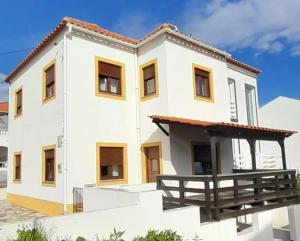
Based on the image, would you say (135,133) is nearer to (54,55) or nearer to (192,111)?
(192,111)

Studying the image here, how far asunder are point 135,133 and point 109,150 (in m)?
1.73

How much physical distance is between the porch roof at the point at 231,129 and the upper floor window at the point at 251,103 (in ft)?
25.1

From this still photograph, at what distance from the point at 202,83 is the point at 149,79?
2963mm

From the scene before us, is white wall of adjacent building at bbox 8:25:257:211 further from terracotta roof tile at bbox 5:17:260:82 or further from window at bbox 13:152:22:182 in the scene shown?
window at bbox 13:152:22:182

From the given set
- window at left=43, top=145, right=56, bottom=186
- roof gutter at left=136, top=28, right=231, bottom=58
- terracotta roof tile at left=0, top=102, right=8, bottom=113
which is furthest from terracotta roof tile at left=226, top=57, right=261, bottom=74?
terracotta roof tile at left=0, top=102, right=8, bottom=113

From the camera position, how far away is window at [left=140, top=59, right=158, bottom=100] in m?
14.8

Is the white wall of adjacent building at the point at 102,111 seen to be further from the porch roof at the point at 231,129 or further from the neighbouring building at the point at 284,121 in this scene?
the neighbouring building at the point at 284,121

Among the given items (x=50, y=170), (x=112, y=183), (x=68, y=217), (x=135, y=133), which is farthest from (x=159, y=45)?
(x=68, y=217)

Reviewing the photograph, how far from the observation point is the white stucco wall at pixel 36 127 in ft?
44.1

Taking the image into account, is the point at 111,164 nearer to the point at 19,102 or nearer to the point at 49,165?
the point at 49,165

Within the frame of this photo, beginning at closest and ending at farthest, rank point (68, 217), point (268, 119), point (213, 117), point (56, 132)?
1. point (68, 217)
2. point (56, 132)
3. point (213, 117)
4. point (268, 119)

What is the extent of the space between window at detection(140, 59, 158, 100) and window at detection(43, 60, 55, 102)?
13.9 feet

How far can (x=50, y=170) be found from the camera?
45.9 feet

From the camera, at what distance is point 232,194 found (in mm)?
12961
